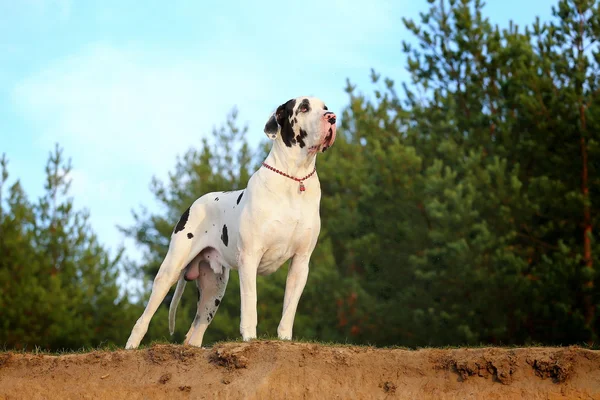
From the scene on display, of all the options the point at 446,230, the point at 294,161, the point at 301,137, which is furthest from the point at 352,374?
the point at 446,230

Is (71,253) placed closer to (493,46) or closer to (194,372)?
(493,46)

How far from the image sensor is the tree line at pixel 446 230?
24797 mm

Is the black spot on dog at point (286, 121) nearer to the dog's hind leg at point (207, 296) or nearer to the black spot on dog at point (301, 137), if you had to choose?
the black spot on dog at point (301, 137)

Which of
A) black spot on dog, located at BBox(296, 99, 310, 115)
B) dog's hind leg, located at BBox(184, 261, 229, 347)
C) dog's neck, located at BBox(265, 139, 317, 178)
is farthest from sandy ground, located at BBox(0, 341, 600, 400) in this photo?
black spot on dog, located at BBox(296, 99, 310, 115)

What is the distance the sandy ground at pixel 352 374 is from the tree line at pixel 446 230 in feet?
51.8

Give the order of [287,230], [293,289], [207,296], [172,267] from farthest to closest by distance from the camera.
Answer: [207,296], [172,267], [293,289], [287,230]

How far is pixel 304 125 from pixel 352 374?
2776mm

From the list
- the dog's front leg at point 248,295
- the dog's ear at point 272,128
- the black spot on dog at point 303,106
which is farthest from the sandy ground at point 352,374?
the black spot on dog at point 303,106

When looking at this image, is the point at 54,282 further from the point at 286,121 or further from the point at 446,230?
the point at 286,121

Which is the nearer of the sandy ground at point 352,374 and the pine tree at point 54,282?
the sandy ground at point 352,374

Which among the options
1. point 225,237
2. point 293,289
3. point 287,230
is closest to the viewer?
point 287,230

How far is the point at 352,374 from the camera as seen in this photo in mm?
8484

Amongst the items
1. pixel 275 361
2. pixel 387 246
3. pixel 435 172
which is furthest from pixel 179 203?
pixel 275 361

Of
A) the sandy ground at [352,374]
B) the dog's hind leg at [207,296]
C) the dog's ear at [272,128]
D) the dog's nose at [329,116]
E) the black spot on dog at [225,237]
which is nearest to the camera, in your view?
the sandy ground at [352,374]
